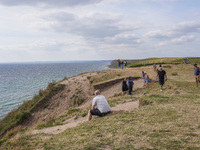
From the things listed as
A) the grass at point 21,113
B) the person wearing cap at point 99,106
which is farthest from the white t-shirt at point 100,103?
the grass at point 21,113

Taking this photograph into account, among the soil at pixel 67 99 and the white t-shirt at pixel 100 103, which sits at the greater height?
the white t-shirt at pixel 100 103

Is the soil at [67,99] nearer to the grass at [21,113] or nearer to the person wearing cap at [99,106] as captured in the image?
the grass at [21,113]

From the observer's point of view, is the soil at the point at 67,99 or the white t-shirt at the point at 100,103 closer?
the white t-shirt at the point at 100,103

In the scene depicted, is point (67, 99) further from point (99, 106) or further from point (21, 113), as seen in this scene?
point (99, 106)

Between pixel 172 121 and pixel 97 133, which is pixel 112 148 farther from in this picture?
pixel 172 121

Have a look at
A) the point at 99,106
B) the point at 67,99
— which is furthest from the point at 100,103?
the point at 67,99

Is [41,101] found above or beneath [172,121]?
beneath

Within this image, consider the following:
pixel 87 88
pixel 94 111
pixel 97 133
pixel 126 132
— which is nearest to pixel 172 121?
pixel 126 132

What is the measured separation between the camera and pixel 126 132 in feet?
23.0

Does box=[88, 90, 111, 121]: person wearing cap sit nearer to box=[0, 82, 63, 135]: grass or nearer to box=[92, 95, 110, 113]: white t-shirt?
box=[92, 95, 110, 113]: white t-shirt

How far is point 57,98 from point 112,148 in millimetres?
25371

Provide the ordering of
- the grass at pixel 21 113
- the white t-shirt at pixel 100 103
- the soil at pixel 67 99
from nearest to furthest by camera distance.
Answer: the white t-shirt at pixel 100 103, the grass at pixel 21 113, the soil at pixel 67 99

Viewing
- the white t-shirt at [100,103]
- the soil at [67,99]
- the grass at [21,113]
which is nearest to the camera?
the white t-shirt at [100,103]

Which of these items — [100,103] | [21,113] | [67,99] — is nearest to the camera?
[100,103]
